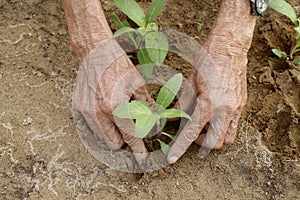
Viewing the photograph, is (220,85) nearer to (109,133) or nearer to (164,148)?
(164,148)

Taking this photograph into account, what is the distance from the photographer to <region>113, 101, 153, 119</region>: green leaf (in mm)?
1580

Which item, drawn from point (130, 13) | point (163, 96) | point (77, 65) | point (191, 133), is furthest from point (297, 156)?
point (77, 65)

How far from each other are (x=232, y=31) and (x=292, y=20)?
0.32m

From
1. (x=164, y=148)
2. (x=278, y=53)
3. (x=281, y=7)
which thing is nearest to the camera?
(x=164, y=148)

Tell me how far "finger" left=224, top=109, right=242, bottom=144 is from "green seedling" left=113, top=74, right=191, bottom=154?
235 millimetres

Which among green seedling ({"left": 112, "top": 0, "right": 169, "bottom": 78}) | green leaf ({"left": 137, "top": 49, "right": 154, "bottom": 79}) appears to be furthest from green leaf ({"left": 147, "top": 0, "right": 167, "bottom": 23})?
green leaf ({"left": 137, "top": 49, "right": 154, "bottom": 79})

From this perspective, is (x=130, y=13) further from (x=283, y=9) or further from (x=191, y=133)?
(x=283, y=9)

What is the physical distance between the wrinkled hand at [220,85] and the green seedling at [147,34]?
146 mm

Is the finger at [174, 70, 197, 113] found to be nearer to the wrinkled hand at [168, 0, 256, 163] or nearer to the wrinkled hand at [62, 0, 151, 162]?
the wrinkled hand at [168, 0, 256, 163]

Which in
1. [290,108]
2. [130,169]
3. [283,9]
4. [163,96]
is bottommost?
[130,169]

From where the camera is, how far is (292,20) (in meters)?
1.98

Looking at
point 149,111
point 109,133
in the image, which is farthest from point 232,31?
point 109,133

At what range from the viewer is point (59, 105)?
1.95 m

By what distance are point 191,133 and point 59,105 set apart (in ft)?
1.82
